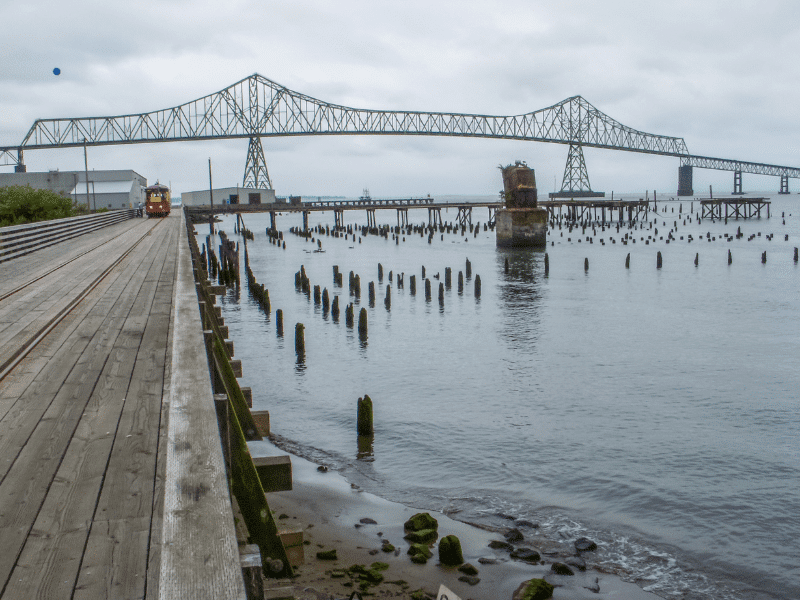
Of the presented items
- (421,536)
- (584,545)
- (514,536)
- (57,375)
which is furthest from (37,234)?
(584,545)

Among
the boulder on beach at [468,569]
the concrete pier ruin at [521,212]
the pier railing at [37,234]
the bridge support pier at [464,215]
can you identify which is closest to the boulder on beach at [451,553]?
the boulder on beach at [468,569]

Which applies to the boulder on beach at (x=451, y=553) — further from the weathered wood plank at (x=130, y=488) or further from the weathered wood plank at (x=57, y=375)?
the weathered wood plank at (x=57, y=375)

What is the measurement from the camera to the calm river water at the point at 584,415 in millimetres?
9000

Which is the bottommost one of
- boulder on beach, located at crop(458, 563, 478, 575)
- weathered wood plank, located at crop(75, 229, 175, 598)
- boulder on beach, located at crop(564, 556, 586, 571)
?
boulder on beach, located at crop(564, 556, 586, 571)

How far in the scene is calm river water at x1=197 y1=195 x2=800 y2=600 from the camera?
9000 millimetres

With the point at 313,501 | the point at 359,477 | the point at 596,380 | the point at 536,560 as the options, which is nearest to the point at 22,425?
the point at 313,501

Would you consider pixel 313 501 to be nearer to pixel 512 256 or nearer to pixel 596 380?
pixel 596 380

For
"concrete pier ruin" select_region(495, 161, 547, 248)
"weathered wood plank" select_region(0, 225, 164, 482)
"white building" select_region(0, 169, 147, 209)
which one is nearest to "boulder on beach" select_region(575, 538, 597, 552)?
"weathered wood plank" select_region(0, 225, 164, 482)

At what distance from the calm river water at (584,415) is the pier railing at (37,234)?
709 cm

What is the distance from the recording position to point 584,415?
14195mm

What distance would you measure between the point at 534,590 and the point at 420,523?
6.36 ft

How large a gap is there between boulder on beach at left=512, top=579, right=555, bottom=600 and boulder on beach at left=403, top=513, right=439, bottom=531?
1.68 metres

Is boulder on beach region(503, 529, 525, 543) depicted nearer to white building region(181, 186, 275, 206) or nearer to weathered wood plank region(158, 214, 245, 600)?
weathered wood plank region(158, 214, 245, 600)

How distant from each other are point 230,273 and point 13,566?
33663 mm
